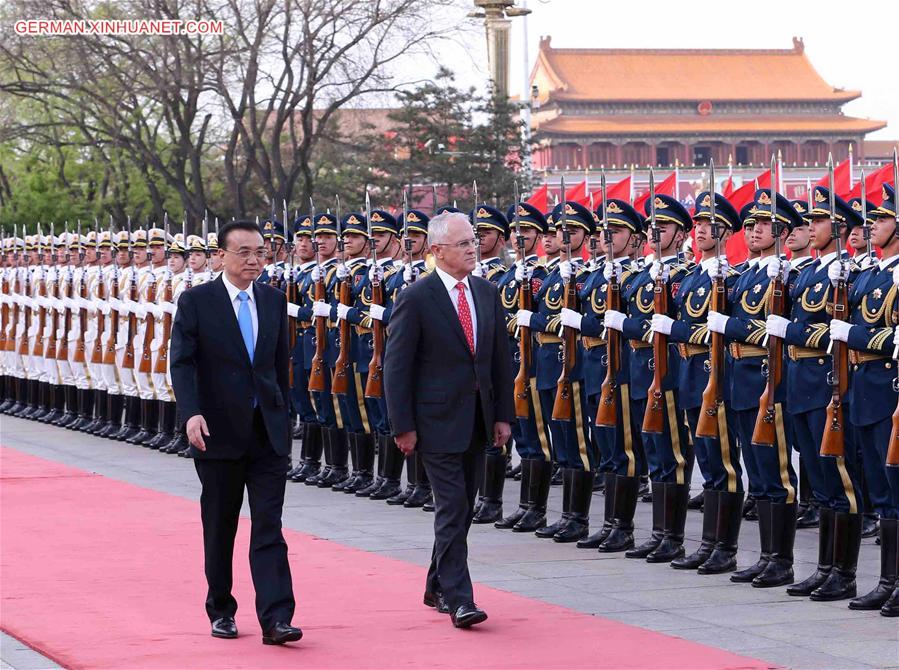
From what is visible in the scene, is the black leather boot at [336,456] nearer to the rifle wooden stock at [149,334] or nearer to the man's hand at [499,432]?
the rifle wooden stock at [149,334]

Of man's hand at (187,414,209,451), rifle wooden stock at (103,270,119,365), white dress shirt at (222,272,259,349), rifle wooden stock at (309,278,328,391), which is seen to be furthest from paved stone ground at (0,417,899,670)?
rifle wooden stock at (103,270,119,365)

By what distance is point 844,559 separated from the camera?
23.9 feet

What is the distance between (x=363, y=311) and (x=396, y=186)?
15606 mm

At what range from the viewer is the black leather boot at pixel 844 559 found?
7.27 m

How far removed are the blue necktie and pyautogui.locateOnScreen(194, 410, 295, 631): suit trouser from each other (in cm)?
28

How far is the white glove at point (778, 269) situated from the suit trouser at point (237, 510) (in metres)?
2.37

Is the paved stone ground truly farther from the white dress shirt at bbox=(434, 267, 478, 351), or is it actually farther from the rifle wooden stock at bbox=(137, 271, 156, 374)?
the rifle wooden stock at bbox=(137, 271, 156, 374)

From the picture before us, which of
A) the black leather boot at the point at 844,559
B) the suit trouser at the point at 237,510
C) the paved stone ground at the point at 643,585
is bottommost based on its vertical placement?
the paved stone ground at the point at 643,585

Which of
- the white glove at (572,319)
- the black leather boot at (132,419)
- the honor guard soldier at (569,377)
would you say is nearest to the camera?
the white glove at (572,319)

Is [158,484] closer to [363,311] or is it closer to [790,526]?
[363,311]

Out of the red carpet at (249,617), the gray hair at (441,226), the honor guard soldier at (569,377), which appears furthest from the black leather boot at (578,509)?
the gray hair at (441,226)

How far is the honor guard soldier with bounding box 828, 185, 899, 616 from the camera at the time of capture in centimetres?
697

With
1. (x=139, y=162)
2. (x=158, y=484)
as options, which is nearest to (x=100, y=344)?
(x=158, y=484)

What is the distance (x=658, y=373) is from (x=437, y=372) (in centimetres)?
181
